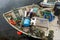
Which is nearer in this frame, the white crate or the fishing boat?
the fishing boat

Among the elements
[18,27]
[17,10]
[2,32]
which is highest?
[17,10]

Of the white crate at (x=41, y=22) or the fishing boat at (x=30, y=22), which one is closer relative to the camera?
the fishing boat at (x=30, y=22)

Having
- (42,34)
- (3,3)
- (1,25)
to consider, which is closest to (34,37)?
(42,34)

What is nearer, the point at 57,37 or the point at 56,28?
the point at 57,37

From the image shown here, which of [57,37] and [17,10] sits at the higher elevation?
[17,10]

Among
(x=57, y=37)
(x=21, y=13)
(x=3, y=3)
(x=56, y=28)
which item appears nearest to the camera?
(x=57, y=37)

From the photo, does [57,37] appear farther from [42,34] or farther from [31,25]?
[31,25]

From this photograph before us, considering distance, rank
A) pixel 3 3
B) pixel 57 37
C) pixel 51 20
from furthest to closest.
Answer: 1. pixel 3 3
2. pixel 51 20
3. pixel 57 37

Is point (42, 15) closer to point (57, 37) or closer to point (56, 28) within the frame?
point (56, 28)
